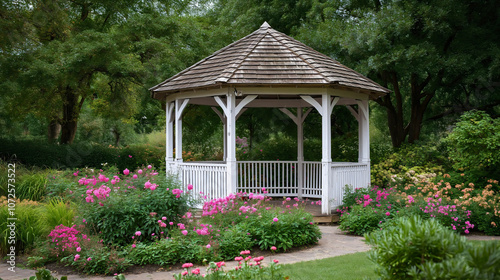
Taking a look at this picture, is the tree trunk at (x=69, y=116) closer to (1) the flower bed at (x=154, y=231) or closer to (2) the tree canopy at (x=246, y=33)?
(2) the tree canopy at (x=246, y=33)

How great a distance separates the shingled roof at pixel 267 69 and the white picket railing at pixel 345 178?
6.12ft

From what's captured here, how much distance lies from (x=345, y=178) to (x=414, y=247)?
721cm

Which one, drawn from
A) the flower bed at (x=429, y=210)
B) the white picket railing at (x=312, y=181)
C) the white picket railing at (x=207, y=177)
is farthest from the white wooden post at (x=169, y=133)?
the flower bed at (x=429, y=210)

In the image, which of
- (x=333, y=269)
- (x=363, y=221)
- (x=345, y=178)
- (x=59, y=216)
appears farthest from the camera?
(x=345, y=178)

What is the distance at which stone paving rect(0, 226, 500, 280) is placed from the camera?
18.6 feet

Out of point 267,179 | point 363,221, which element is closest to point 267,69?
point 267,179

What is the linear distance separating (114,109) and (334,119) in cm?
915

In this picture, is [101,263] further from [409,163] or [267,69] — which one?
[409,163]

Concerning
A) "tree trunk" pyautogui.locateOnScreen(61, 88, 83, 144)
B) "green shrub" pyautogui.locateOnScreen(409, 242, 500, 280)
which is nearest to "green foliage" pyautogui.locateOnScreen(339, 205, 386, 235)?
"green shrub" pyautogui.locateOnScreen(409, 242, 500, 280)

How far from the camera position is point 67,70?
1452cm

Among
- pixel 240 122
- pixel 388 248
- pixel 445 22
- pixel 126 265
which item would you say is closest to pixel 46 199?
pixel 126 265

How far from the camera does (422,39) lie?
42.8 feet

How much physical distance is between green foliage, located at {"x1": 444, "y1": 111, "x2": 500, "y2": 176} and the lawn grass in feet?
16.4

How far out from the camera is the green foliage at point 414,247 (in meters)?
2.85
